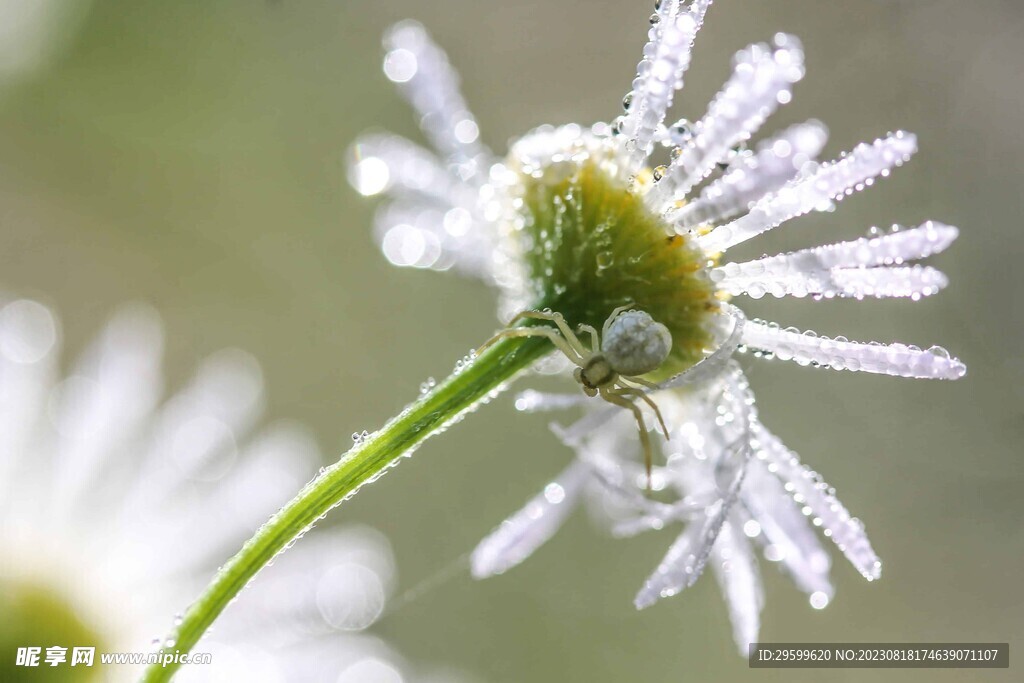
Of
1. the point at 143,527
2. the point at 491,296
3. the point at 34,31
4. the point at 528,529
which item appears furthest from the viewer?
the point at 491,296

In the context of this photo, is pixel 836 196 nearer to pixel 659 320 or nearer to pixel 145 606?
pixel 659 320

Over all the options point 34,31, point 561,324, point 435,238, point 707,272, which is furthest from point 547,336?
point 34,31

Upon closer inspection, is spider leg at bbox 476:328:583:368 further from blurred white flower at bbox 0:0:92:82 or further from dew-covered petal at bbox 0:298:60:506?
blurred white flower at bbox 0:0:92:82

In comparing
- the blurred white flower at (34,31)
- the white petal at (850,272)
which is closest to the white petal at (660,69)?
the white petal at (850,272)

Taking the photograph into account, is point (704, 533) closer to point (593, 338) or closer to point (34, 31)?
point (593, 338)

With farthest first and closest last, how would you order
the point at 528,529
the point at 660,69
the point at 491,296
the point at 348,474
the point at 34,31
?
the point at 491,296
the point at 34,31
the point at 528,529
the point at 660,69
the point at 348,474

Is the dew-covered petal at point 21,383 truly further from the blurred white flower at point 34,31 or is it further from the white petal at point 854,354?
the white petal at point 854,354
